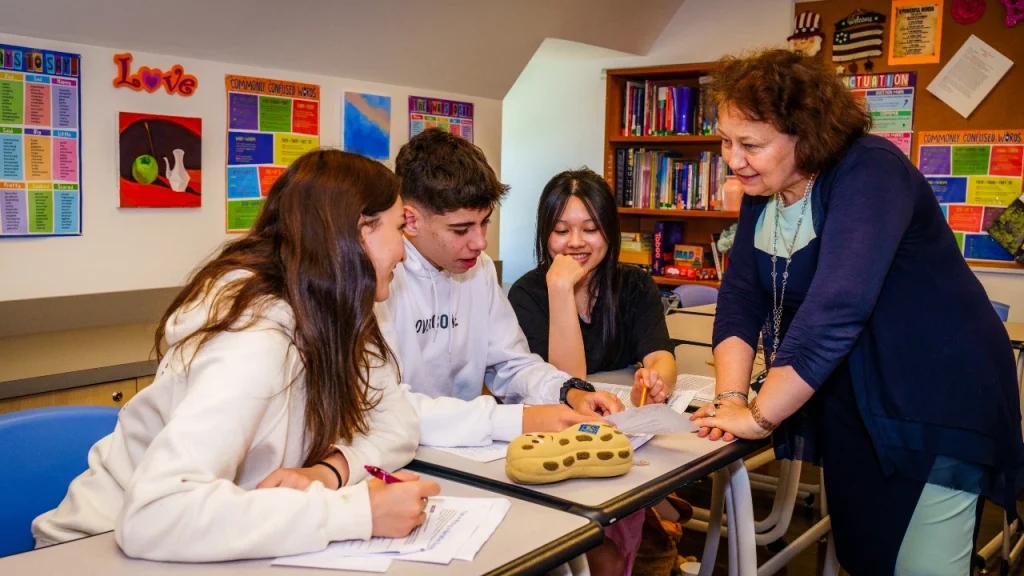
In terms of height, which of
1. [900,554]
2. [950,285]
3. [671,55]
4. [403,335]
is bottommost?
[900,554]

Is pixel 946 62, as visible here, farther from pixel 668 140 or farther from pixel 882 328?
pixel 882 328

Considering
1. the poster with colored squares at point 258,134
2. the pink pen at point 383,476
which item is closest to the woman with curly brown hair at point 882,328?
the pink pen at point 383,476

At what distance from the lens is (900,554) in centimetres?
158

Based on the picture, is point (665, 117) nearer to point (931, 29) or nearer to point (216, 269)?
point (931, 29)

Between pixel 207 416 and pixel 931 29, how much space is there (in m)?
3.86

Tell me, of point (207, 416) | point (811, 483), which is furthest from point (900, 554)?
point (811, 483)

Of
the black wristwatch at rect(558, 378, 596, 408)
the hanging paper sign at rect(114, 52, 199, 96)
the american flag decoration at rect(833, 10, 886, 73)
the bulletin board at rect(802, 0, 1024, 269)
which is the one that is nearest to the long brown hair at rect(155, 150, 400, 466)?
the black wristwatch at rect(558, 378, 596, 408)

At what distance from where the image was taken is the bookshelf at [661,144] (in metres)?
4.43

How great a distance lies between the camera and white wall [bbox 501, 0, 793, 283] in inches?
168

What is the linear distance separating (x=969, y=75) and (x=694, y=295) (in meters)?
1.56

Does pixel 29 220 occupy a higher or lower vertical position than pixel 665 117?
lower

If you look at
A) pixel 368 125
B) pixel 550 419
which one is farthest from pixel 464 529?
pixel 368 125

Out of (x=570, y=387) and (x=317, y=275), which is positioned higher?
(x=317, y=275)

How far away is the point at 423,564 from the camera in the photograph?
1.01 m
